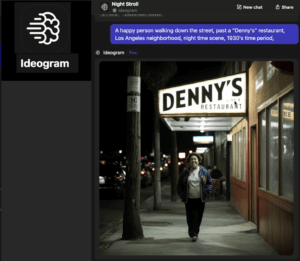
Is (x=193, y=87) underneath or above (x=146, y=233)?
above

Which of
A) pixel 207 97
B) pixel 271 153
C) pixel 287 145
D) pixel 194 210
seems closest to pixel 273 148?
pixel 271 153

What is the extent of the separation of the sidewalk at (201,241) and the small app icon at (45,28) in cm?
389

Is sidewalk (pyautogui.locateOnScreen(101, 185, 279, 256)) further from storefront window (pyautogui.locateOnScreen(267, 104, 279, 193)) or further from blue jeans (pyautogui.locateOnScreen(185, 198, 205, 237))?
storefront window (pyautogui.locateOnScreen(267, 104, 279, 193))

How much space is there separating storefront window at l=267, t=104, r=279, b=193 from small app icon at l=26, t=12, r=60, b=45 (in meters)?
4.67

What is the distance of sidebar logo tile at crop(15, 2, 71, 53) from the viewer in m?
4.79

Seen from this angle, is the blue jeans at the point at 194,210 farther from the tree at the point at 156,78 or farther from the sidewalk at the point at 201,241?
the tree at the point at 156,78

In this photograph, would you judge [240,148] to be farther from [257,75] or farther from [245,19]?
[245,19]

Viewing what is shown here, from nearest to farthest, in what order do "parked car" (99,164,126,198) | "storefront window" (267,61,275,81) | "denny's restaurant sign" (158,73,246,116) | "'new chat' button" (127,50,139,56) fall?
"'new chat' button" (127,50,139,56), "storefront window" (267,61,275,81), "denny's restaurant sign" (158,73,246,116), "parked car" (99,164,126,198)

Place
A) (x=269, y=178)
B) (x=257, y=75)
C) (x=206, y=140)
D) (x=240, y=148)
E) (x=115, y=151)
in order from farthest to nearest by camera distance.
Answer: (x=115, y=151)
(x=206, y=140)
(x=240, y=148)
(x=257, y=75)
(x=269, y=178)

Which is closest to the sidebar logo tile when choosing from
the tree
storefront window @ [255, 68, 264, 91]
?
storefront window @ [255, 68, 264, 91]

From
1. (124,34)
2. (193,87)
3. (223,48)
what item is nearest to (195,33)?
(223,48)

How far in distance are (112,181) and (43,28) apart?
15.7m

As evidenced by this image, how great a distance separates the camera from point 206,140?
22266 mm

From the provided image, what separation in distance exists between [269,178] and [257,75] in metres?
2.84
